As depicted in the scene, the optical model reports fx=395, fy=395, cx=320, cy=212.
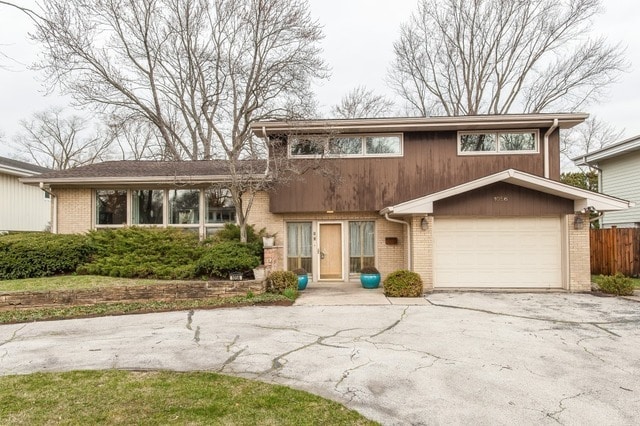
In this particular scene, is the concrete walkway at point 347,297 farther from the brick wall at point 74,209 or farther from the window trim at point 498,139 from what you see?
the brick wall at point 74,209

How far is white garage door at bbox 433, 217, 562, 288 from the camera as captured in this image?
11227 millimetres

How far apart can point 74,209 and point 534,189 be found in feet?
46.7

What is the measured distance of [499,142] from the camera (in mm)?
12617

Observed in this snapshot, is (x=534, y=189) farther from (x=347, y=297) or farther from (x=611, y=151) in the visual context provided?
(x=611, y=151)

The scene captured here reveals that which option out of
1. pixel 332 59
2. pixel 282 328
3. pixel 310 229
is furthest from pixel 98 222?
pixel 332 59

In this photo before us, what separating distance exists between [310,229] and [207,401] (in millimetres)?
9485

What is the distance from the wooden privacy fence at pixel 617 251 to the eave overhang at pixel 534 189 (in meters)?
3.46

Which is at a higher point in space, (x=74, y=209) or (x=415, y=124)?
(x=415, y=124)

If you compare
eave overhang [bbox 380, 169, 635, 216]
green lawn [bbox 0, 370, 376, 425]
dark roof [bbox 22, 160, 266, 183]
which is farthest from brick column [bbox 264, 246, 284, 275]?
green lawn [bbox 0, 370, 376, 425]

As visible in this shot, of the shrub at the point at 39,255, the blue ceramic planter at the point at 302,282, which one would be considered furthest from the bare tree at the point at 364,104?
the shrub at the point at 39,255

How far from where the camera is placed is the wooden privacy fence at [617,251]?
514 inches

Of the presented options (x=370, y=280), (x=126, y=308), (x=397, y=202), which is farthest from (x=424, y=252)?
(x=126, y=308)

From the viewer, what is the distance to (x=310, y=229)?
522 inches

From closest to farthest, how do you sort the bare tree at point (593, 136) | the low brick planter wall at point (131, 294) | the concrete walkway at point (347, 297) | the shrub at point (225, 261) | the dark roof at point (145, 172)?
the low brick planter wall at point (131, 294), the concrete walkway at point (347, 297), the shrub at point (225, 261), the dark roof at point (145, 172), the bare tree at point (593, 136)
